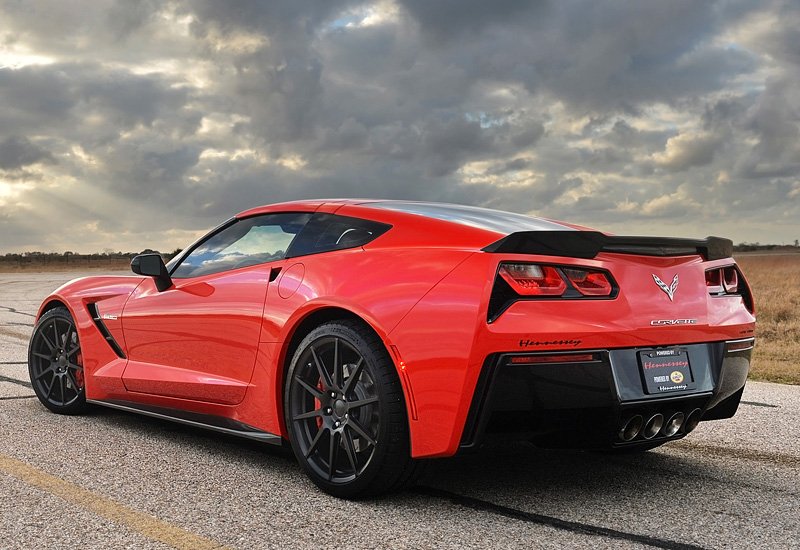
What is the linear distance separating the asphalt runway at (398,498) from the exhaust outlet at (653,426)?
0.31m

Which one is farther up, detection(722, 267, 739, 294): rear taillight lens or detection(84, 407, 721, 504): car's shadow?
detection(722, 267, 739, 294): rear taillight lens

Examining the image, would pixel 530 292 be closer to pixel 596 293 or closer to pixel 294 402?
pixel 596 293

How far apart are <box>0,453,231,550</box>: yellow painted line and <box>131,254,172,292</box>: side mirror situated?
1.23 metres

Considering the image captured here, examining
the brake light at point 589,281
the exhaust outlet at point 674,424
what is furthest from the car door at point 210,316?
the exhaust outlet at point 674,424

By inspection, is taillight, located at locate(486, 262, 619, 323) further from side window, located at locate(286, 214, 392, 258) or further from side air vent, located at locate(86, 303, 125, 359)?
side air vent, located at locate(86, 303, 125, 359)

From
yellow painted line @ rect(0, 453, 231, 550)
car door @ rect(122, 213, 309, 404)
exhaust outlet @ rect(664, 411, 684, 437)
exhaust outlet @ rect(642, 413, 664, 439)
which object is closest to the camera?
yellow painted line @ rect(0, 453, 231, 550)

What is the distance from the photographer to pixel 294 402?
12.8 feet

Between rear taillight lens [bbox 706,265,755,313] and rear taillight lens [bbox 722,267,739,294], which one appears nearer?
rear taillight lens [bbox 706,265,755,313]

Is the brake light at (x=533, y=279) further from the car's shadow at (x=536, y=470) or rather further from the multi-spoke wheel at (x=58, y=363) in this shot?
the multi-spoke wheel at (x=58, y=363)

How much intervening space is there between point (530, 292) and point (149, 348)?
268 cm

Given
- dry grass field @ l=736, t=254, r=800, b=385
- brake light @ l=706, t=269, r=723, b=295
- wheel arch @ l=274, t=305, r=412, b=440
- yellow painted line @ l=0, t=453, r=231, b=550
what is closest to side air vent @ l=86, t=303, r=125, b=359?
yellow painted line @ l=0, t=453, r=231, b=550

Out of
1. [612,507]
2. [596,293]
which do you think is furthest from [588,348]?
[612,507]

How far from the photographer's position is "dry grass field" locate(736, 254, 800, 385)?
9.20m

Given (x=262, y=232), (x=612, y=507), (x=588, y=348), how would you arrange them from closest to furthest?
(x=588, y=348) → (x=612, y=507) → (x=262, y=232)
